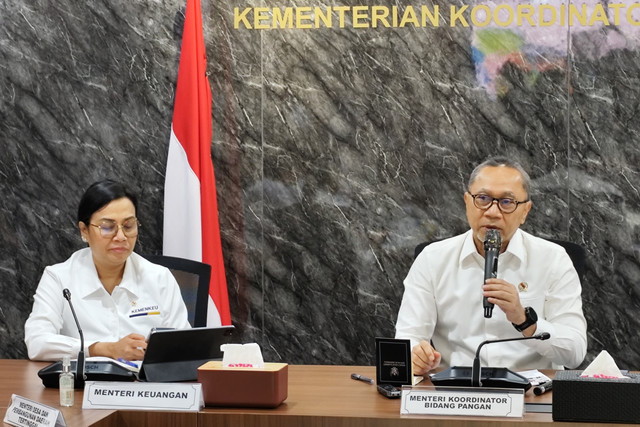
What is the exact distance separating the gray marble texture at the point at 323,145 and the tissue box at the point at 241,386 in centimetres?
255

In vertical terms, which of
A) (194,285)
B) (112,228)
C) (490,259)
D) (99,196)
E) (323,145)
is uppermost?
(323,145)

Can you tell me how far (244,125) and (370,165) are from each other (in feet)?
2.36

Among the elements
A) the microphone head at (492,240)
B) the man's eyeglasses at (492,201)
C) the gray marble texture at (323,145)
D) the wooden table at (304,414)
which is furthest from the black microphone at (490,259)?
the gray marble texture at (323,145)

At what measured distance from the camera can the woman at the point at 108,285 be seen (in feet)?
12.4

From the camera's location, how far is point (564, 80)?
5008mm

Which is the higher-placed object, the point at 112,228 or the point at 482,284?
the point at 112,228

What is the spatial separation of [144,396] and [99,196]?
1.43 metres

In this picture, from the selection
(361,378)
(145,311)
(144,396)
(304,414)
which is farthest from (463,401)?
(145,311)

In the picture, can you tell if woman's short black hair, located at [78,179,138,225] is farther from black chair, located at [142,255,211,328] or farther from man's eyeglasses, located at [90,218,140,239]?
black chair, located at [142,255,211,328]

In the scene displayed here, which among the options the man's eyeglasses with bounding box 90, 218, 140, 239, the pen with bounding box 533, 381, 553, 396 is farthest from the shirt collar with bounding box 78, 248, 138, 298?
the pen with bounding box 533, 381, 553, 396

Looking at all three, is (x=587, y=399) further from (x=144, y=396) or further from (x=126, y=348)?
(x=126, y=348)

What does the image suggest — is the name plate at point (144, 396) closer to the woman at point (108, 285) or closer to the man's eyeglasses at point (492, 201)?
the woman at point (108, 285)

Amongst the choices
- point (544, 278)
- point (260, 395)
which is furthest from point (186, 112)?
point (260, 395)

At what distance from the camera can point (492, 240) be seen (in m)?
3.38
